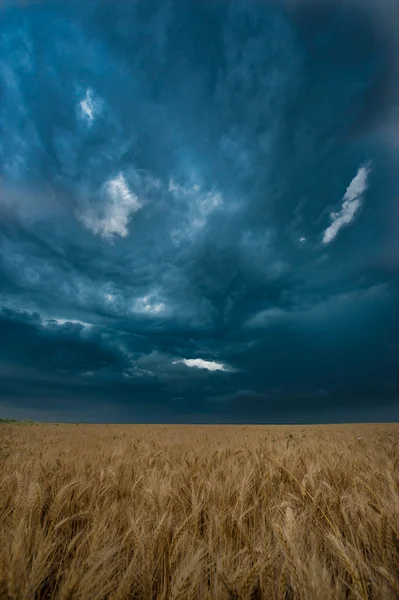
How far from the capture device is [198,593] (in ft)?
4.71

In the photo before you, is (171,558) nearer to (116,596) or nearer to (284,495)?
(116,596)

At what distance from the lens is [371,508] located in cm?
209

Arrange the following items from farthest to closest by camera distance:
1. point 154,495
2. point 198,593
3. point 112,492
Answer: point 112,492
point 154,495
point 198,593

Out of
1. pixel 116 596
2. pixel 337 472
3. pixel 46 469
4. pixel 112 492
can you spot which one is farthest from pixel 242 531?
pixel 46 469

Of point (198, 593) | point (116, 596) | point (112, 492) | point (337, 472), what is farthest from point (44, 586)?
point (337, 472)

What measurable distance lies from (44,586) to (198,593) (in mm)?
841

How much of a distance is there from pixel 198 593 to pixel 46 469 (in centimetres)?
257

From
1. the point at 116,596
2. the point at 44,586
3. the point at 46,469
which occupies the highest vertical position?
the point at 46,469

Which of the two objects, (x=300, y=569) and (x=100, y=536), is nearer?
(x=300, y=569)

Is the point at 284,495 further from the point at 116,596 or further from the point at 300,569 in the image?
the point at 116,596

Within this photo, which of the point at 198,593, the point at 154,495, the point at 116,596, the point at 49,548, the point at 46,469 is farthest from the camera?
the point at 46,469

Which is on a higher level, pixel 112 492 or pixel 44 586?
pixel 112 492

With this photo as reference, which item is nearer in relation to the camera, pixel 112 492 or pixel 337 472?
pixel 112 492

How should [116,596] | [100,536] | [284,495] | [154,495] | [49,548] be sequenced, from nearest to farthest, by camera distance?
[116,596] < [49,548] < [100,536] < [154,495] < [284,495]
